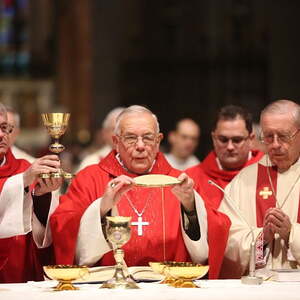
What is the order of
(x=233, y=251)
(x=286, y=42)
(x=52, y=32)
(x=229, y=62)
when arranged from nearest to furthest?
(x=233, y=251) < (x=286, y=42) < (x=229, y=62) < (x=52, y=32)

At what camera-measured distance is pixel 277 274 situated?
258 inches

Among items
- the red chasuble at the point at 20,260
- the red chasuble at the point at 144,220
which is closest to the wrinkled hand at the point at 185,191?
the red chasuble at the point at 144,220

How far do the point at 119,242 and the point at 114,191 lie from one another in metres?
0.55

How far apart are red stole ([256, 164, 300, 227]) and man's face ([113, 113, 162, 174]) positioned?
2.97 ft

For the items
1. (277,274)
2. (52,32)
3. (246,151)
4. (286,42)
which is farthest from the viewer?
(52,32)

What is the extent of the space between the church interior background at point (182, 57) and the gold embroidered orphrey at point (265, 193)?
11.8 metres

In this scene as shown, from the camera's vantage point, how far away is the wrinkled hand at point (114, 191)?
643 cm

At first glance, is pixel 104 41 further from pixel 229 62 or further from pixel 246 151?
pixel 246 151

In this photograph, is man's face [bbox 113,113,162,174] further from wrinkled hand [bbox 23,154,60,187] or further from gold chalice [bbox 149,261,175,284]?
gold chalice [bbox 149,261,175,284]

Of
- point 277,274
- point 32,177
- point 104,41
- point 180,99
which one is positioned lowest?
point 277,274

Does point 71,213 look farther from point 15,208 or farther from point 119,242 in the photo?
point 119,242

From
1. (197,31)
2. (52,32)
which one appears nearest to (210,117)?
(197,31)

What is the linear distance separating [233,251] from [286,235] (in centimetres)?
51

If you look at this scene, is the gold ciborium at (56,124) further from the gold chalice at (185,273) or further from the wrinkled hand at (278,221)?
the wrinkled hand at (278,221)
